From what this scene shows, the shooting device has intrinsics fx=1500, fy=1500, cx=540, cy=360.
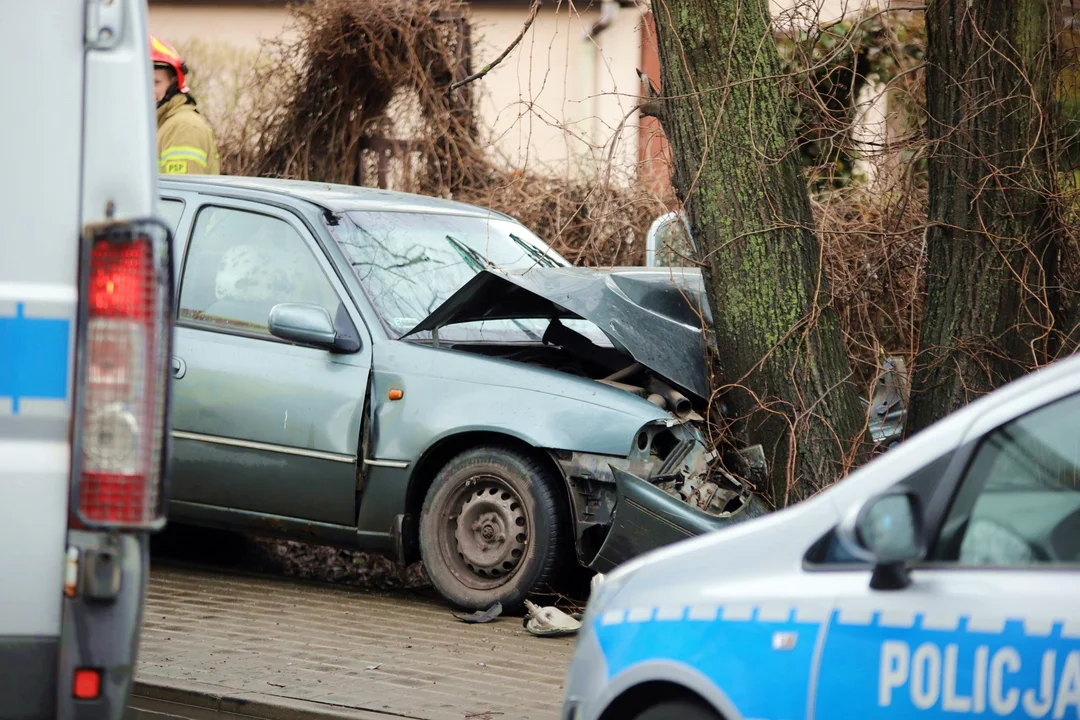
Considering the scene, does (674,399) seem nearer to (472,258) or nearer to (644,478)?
(644,478)

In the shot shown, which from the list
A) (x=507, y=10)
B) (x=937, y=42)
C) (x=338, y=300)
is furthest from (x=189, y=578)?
(x=507, y=10)

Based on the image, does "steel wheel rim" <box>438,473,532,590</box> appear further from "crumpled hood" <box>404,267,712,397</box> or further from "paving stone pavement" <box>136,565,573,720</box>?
"crumpled hood" <box>404,267,712,397</box>

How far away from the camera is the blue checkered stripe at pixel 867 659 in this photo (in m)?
2.77

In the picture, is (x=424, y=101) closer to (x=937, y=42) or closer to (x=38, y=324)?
(x=937, y=42)

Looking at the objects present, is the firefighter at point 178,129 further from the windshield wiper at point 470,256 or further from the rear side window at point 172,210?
the windshield wiper at point 470,256

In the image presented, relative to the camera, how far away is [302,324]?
22.5ft

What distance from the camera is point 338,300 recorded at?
713 cm

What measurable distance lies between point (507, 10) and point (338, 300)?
41.6ft

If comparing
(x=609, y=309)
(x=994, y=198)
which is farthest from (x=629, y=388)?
(x=994, y=198)

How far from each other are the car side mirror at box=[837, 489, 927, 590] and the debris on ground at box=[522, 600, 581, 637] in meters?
3.51

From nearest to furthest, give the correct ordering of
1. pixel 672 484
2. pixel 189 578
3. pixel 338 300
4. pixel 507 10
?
pixel 672 484, pixel 338 300, pixel 189 578, pixel 507 10

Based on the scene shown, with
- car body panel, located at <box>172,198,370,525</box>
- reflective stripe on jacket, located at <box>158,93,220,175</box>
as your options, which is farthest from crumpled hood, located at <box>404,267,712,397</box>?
reflective stripe on jacket, located at <box>158,93,220,175</box>

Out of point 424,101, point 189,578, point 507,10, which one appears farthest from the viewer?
point 507,10

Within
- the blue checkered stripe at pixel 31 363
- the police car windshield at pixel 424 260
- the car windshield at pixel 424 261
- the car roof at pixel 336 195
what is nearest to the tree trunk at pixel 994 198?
the car windshield at pixel 424 261
